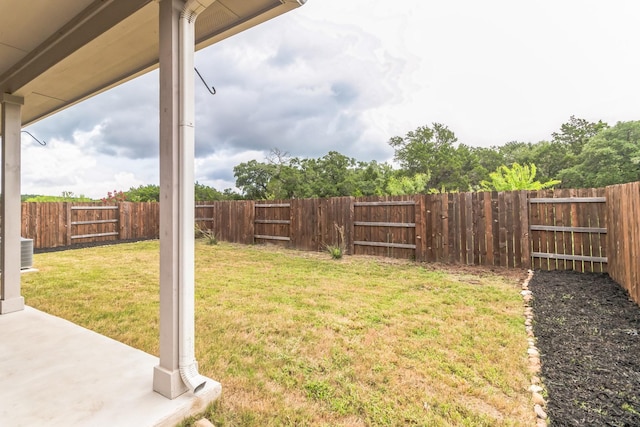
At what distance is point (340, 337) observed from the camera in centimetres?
248

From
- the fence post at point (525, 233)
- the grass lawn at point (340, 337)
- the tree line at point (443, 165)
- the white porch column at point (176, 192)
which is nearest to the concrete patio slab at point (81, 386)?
the white porch column at point (176, 192)

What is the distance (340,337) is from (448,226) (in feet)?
13.4

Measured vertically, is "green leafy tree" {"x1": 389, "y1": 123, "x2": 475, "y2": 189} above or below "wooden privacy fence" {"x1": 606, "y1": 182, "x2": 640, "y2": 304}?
above

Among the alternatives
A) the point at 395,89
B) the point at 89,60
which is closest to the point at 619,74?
the point at 395,89

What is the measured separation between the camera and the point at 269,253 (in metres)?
7.34

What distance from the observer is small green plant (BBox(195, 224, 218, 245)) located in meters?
9.21

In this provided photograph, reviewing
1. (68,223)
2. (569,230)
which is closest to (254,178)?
(68,223)

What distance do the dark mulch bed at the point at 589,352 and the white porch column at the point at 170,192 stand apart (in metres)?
1.98

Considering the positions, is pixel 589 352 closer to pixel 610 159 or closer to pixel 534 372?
pixel 534 372

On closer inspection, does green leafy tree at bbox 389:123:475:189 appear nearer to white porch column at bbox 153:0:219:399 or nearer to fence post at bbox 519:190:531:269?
fence post at bbox 519:190:531:269

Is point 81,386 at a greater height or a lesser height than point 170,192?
lesser

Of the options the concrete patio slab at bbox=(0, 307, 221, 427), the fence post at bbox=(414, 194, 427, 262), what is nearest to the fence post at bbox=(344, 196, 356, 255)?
the fence post at bbox=(414, 194, 427, 262)

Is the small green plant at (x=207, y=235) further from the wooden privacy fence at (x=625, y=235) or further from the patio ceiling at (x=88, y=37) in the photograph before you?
the wooden privacy fence at (x=625, y=235)

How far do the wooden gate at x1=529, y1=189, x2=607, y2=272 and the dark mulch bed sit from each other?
79 centimetres
